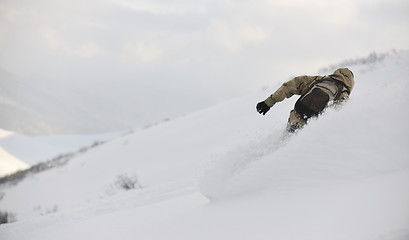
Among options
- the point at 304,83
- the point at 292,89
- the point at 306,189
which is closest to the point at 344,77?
the point at 304,83

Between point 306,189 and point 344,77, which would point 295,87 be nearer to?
point 344,77

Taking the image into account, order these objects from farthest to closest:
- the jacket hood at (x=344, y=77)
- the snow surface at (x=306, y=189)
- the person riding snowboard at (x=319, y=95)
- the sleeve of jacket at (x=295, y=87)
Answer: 1. the sleeve of jacket at (x=295, y=87)
2. the jacket hood at (x=344, y=77)
3. the person riding snowboard at (x=319, y=95)
4. the snow surface at (x=306, y=189)

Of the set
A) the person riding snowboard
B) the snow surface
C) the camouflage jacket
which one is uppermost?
the camouflage jacket

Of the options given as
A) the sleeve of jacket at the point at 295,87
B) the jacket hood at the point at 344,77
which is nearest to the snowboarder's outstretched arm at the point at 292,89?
the sleeve of jacket at the point at 295,87

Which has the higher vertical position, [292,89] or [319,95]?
[292,89]

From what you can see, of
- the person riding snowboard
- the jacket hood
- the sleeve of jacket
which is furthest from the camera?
the sleeve of jacket

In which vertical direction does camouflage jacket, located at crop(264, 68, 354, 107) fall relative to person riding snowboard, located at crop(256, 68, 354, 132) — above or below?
above

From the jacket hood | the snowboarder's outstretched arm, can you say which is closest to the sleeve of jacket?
the snowboarder's outstretched arm

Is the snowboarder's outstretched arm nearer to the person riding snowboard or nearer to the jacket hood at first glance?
the person riding snowboard

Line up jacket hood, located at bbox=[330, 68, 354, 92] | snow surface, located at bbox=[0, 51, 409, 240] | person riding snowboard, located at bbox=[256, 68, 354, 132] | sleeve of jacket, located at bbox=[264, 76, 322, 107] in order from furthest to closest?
sleeve of jacket, located at bbox=[264, 76, 322, 107]
jacket hood, located at bbox=[330, 68, 354, 92]
person riding snowboard, located at bbox=[256, 68, 354, 132]
snow surface, located at bbox=[0, 51, 409, 240]

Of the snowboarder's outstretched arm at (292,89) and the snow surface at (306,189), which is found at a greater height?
the snowboarder's outstretched arm at (292,89)

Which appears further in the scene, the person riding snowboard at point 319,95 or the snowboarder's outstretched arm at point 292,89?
the snowboarder's outstretched arm at point 292,89

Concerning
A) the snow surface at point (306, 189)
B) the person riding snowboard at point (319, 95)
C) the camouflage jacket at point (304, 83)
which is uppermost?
the camouflage jacket at point (304, 83)

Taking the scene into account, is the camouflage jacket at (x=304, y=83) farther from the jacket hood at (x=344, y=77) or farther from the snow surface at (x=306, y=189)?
the snow surface at (x=306, y=189)
